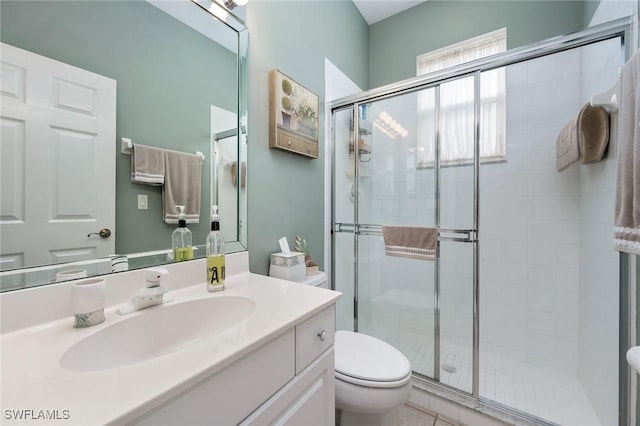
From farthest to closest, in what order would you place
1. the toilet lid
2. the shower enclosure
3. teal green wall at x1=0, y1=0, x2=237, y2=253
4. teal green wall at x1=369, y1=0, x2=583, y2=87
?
teal green wall at x1=369, y1=0, x2=583, y2=87 < the shower enclosure < the toilet lid < teal green wall at x1=0, y1=0, x2=237, y2=253

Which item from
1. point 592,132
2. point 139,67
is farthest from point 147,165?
point 592,132

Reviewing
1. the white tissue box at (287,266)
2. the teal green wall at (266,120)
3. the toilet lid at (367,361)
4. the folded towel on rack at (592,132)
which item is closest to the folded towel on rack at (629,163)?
the folded towel on rack at (592,132)

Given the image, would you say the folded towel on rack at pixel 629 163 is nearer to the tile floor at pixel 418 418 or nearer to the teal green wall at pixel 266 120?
the tile floor at pixel 418 418

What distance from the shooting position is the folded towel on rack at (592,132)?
125 cm

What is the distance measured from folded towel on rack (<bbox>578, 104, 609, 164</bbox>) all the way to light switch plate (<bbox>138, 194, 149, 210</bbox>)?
1.94m

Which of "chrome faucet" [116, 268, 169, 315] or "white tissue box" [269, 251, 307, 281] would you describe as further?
"white tissue box" [269, 251, 307, 281]

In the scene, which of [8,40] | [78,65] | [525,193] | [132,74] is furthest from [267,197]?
[525,193]

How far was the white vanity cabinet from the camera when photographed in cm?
49

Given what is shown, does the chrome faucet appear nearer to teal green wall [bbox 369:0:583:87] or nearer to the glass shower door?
the glass shower door

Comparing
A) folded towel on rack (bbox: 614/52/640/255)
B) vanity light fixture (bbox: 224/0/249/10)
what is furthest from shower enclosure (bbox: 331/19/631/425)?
vanity light fixture (bbox: 224/0/249/10)

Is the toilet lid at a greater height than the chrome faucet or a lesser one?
lesser

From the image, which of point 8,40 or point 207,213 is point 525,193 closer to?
point 207,213

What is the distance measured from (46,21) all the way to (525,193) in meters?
2.57

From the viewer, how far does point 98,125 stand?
814 mm
